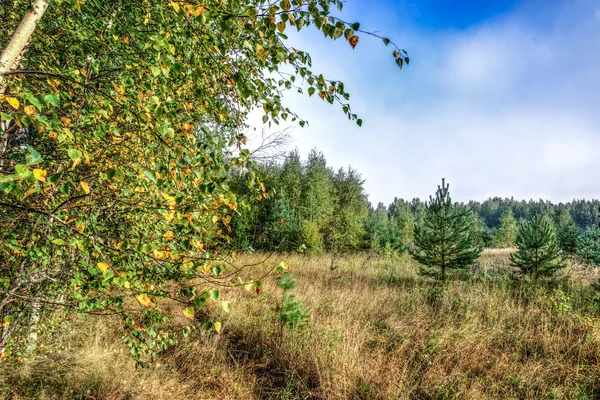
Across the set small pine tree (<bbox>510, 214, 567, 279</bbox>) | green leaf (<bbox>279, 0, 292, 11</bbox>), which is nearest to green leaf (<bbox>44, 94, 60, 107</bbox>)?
green leaf (<bbox>279, 0, 292, 11</bbox>)

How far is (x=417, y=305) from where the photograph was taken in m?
6.43

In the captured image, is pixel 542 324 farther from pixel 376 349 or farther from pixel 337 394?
pixel 337 394

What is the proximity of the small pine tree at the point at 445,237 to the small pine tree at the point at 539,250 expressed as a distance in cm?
194

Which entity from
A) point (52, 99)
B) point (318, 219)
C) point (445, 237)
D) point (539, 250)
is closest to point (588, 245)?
point (539, 250)

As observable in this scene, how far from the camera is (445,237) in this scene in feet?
27.3

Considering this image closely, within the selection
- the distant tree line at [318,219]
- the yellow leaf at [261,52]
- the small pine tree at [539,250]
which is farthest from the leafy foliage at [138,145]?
the distant tree line at [318,219]

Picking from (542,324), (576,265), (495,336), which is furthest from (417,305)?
(576,265)

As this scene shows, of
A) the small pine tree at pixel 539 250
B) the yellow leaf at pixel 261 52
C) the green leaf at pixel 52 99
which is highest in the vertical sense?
the yellow leaf at pixel 261 52

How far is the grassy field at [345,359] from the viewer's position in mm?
3555

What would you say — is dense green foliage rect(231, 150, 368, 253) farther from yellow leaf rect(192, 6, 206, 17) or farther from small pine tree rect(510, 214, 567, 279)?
yellow leaf rect(192, 6, 206, 17)

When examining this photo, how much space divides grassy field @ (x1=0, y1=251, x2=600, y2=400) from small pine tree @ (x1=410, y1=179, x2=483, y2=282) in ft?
7.41

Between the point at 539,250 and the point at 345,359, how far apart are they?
8.82 m

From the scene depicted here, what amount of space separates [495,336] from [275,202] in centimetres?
1587

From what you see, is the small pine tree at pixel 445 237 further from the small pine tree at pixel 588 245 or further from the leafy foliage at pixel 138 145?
the leafy foliage at pixel 138 145
